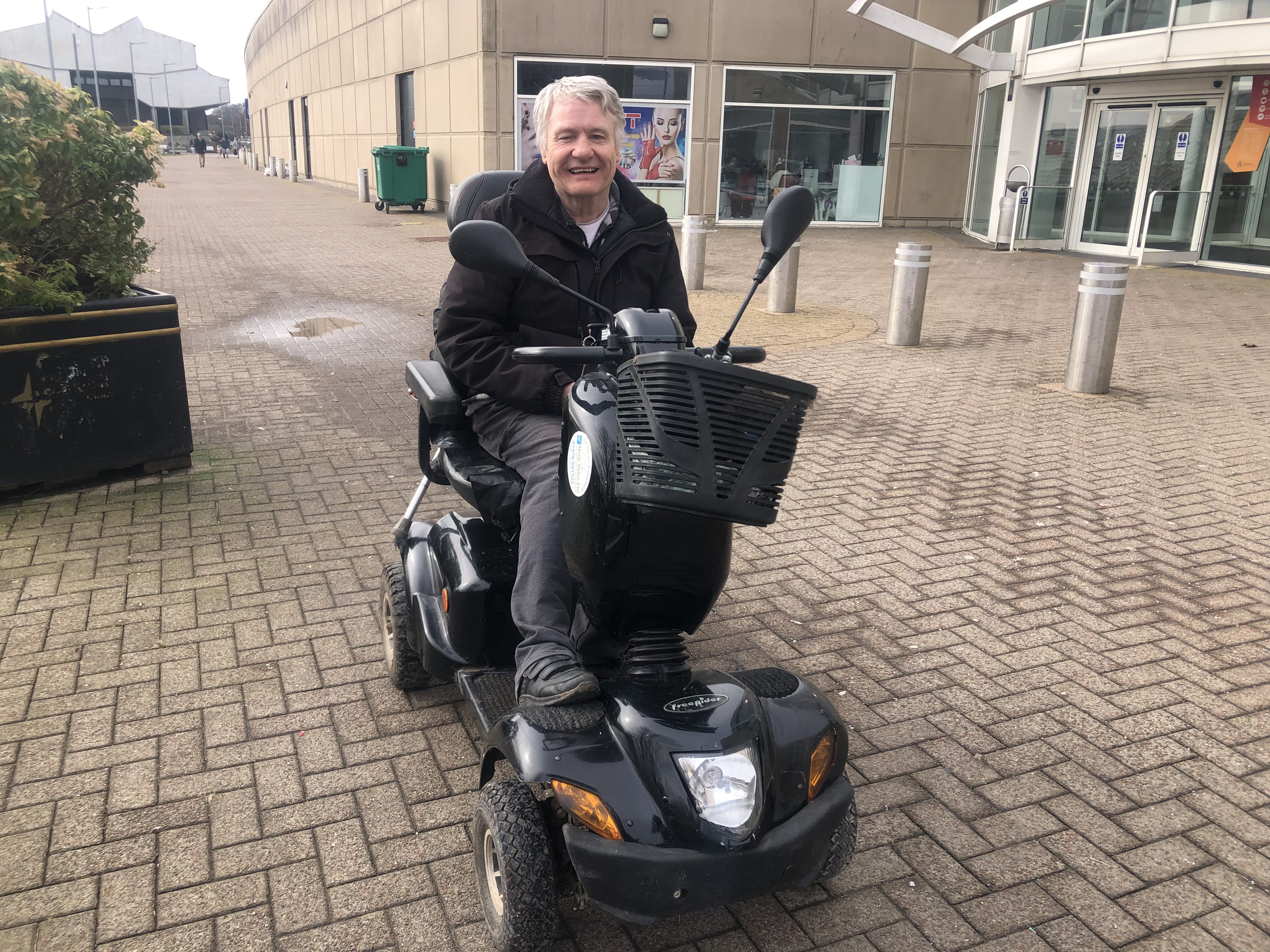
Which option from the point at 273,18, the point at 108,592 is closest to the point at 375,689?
the point at 108,592

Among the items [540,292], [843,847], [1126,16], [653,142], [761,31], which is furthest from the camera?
[653,142]

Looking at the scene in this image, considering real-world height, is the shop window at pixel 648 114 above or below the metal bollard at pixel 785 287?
above

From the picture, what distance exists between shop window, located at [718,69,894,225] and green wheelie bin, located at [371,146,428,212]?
692 cm

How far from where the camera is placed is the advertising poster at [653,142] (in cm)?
2006

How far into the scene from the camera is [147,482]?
5273 mm

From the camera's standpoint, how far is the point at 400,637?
328 cm

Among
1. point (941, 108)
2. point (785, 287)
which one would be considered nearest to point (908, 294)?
point (785, 287)

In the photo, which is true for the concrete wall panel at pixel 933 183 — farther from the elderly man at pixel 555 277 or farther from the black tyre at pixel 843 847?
the black tyre at pixel 843 847

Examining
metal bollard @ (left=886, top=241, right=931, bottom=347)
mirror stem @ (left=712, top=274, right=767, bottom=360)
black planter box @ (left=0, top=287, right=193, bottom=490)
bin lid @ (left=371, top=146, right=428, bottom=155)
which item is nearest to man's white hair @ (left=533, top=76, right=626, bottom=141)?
mirror stem @ (left=712, top=274, right=767, bottom=360)

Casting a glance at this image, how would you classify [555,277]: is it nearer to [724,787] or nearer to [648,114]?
[724,787]

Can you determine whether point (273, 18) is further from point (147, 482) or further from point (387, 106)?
point (147, 482)

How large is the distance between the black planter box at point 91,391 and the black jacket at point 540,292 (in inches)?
112

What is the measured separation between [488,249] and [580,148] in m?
0.73

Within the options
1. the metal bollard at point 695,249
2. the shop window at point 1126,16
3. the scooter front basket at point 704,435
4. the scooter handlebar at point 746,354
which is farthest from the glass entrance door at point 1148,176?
the scooter front basket at point 704,435
